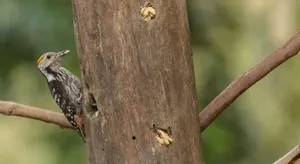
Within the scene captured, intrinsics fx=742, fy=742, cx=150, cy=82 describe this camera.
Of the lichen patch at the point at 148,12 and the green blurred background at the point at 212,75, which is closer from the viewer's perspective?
the lichen patch at the point at 148,12

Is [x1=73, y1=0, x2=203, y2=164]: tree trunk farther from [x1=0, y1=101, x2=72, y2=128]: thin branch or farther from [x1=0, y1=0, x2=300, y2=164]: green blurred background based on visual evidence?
[x1=0, y1=0, x2=300, y2=164]: green blurred background

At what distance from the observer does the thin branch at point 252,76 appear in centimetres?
159

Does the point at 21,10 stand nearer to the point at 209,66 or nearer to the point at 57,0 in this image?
the point at 57,0

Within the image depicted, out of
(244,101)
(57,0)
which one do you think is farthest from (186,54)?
(244,101)

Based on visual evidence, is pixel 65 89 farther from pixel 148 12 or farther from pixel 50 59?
pixel 148 12

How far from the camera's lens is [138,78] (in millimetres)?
1528

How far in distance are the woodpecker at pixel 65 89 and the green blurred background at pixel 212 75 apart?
61cm

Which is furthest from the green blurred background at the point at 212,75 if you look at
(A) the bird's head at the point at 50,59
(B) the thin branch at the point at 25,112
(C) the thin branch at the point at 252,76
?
(C) the thin branch at the point at 252,76

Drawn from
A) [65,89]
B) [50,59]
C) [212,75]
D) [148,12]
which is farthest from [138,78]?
[212,75]

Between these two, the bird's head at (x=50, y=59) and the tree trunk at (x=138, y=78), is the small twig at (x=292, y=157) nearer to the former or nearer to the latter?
the tree trunk at (x=138, y=78)

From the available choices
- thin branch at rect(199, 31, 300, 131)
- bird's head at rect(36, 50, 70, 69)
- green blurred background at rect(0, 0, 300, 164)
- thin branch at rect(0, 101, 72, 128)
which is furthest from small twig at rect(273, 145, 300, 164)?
green blurred background at rect(0, 0, 300, 164)

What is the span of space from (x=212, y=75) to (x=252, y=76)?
1422 mm

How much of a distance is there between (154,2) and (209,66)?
1.49m

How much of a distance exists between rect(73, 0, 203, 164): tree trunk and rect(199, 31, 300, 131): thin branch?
7 cm
